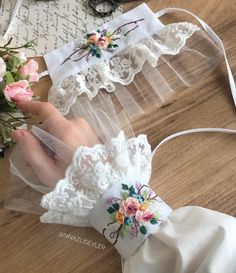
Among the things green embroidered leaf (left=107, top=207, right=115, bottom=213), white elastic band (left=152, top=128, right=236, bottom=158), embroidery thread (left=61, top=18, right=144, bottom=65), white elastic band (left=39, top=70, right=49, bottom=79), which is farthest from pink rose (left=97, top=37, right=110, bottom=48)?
green embroidered leaf (left=107, top=207, right=115, bottom=213)

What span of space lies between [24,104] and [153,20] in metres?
0.28

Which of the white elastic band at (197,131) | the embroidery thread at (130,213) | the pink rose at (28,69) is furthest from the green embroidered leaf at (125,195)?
the pink rose at (28,69)

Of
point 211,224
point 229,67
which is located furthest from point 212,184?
point 229,67

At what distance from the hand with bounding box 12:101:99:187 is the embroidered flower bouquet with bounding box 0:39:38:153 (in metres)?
0.02

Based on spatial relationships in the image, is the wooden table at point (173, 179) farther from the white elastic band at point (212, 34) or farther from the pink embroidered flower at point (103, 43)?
the pink embroidered flower at point (103, 43)

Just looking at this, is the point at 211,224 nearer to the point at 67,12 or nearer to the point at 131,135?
the point at 131,135

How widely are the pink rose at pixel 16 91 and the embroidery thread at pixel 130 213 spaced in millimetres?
191

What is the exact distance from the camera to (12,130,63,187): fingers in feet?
2.09

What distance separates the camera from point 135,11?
83 cm

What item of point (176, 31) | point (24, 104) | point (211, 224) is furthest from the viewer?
point (176, 31)

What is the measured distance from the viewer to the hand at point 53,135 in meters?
0.64

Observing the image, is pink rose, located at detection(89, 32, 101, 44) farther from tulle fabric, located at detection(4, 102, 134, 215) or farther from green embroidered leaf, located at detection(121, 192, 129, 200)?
green embroidered leaf, located at detection(121, 192, 129, 200)

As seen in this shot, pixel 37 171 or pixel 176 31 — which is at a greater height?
pixel 176 31

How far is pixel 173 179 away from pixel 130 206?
10cm
